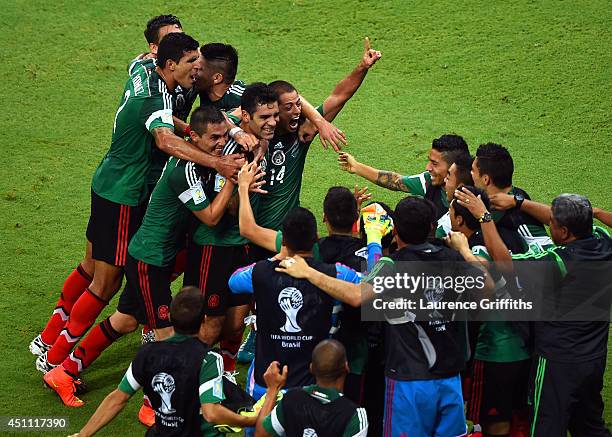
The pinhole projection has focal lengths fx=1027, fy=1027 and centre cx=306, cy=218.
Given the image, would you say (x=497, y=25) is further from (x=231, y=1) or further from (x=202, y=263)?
(x=202, y=263)

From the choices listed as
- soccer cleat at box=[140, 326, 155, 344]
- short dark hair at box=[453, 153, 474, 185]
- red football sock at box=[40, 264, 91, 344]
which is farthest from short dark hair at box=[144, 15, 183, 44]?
short dark hair at box=[453, 153, 474, 185]

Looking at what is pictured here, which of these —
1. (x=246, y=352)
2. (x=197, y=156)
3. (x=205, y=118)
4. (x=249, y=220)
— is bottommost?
(x=246, y=352)

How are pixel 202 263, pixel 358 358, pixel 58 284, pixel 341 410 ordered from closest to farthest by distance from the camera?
pixel 341 410, pixel 358 358, pixel 202 263, pixel 58 284

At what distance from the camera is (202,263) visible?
7105mm

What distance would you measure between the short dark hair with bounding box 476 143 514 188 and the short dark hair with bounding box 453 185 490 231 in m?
0.35

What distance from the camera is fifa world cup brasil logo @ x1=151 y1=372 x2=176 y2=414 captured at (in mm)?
5301

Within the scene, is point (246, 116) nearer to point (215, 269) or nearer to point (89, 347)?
point (215, 269)

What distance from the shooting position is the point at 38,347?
766cm

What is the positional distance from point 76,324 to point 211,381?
8.09 ft

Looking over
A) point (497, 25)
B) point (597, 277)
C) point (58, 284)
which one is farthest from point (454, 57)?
point (597, 277)

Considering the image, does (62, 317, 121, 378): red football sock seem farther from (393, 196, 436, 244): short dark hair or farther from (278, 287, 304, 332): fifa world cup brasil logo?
(393, 196, 436, 244): short dark hair

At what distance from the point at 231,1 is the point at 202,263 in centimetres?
719

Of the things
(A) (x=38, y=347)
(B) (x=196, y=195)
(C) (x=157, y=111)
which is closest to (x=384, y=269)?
(B) (x=196, y=195)

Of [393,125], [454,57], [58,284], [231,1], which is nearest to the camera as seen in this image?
[58,284]
